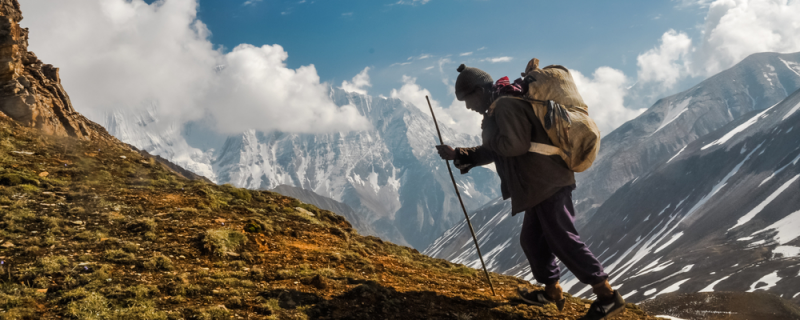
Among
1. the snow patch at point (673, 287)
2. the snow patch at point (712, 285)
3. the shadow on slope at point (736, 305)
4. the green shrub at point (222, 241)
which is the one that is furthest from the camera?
the snow patch at point (673, 287)

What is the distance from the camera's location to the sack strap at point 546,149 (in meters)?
5.67

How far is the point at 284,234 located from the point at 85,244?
3343 millimetres

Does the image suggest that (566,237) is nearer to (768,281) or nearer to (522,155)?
(522,155)

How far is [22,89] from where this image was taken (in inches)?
668

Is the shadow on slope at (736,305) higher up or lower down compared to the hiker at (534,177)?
lower down

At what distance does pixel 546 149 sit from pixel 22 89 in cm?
1990

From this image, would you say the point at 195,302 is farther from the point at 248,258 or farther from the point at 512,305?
the point at 512,305

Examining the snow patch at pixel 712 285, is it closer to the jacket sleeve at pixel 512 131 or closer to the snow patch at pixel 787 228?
the snow patch at pixel 787 228

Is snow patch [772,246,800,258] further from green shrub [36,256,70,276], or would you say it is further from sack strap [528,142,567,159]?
green shrub [36,256,70,276]

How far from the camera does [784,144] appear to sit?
18488 cm

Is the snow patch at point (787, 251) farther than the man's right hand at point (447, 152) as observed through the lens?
Yes

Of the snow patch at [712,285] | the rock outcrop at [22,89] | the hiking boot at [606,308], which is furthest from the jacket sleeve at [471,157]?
the snow patch at [712,285]

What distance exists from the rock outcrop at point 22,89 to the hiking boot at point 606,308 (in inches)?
744

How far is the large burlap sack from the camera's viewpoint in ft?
17.9
